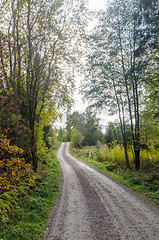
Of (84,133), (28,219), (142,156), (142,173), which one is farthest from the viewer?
(84,133)

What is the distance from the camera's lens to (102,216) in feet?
18.2

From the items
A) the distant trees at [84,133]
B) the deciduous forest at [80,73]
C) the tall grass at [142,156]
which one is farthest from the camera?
the distant trees at [84,133]

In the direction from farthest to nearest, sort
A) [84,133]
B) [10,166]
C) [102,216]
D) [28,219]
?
[84,133], [102,216], [28,219], [10,166]

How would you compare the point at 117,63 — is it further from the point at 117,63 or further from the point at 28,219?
the point at 28,219

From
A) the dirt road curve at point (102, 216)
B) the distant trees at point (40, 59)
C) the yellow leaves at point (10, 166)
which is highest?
the distant trees at point (40, 59)

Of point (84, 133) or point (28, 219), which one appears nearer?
point (28, 219)

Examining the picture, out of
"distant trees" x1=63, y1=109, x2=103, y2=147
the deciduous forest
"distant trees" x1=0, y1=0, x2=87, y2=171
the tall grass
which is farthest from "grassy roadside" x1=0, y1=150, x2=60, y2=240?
"distant trees" x1=63, y1=109, x2=103, y2=147

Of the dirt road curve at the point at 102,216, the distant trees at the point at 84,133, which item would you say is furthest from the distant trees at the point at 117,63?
the distant trees at the point at 84,133

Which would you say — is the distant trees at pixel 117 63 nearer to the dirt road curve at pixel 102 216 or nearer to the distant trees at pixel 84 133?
the dirt road curve at pixel 102 216

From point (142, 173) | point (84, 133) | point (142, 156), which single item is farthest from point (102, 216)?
point (84, 133)

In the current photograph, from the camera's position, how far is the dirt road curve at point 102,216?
4496 millimetres

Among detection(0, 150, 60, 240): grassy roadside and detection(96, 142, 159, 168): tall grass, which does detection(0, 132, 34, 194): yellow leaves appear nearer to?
detection(0, 150, 60, 240): grassy roadside

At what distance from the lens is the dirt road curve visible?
450 cm

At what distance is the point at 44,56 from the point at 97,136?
36950 millimetres
